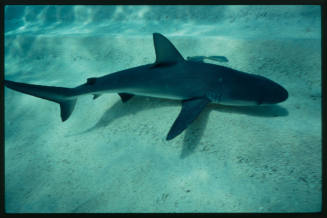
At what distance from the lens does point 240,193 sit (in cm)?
172

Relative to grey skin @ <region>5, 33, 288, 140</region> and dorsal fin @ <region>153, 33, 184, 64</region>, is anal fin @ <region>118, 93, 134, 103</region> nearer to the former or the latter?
grey skin @ <region>5, 33, 288, 140</region>

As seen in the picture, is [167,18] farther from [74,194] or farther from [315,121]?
[74,194]

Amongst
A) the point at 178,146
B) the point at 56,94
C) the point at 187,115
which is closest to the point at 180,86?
the point at 187,115

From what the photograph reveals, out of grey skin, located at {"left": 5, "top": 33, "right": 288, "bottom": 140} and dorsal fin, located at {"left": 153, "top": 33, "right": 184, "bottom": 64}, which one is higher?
dorsal fin, located at {"left": 153, "top": 33, "right": 184, "bottom": 64}

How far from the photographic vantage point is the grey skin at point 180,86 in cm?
223

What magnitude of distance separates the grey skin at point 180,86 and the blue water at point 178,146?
221 mm

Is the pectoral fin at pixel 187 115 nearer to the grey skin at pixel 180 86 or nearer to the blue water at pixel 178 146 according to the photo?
the grey skin at pixel 180 86

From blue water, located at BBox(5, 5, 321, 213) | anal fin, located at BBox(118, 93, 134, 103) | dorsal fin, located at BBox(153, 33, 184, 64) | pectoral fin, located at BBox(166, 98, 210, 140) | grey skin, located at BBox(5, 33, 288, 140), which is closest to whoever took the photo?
blue water, located at BBox(5, 5, 321, 213)

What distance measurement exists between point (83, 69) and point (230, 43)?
280cm

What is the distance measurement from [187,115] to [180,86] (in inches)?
17.5

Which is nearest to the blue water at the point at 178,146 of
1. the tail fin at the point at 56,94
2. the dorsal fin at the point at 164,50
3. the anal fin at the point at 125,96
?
the anal fin at the point at 125,96

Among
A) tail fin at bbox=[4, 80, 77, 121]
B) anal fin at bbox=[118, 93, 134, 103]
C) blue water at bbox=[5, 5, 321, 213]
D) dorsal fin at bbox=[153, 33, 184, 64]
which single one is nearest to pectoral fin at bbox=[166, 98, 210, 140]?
blue water at bbox=[5, 5, 321, 213]

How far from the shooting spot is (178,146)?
7.24 feet

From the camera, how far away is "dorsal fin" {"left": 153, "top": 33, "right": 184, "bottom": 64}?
2.48 meters
